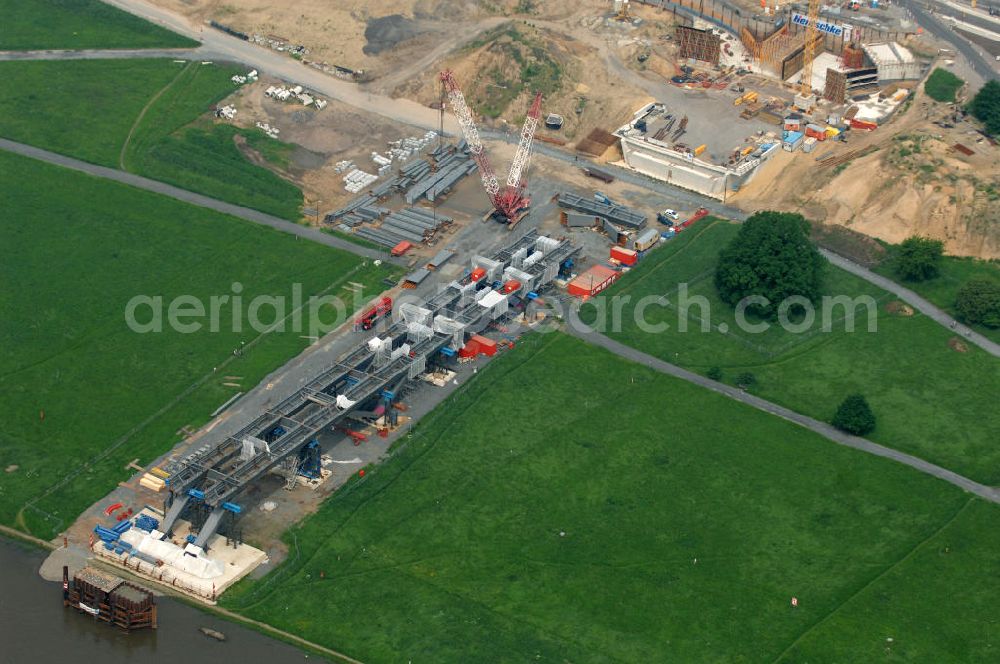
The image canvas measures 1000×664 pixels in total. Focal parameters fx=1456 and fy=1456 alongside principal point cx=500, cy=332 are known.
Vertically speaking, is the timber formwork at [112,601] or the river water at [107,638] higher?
the timber formwork at [112,601]

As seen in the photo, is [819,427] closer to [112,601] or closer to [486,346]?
[486,346]

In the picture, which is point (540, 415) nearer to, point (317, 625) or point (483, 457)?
point (483, 457)

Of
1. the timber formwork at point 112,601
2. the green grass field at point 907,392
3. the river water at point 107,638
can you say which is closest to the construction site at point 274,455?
the river water at point 107,638

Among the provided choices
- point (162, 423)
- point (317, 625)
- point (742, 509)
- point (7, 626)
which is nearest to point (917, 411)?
point (742, 509)

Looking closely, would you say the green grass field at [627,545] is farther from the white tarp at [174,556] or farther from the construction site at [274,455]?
the construction site at [274,455]

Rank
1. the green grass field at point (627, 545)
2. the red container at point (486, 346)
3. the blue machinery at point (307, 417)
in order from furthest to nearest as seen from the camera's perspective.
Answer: the red container at point (486, 346)
the blue machinery at point (307, 417)
the green grass field at point (627, 545)

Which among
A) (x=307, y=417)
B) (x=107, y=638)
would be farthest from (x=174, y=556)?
(x=307, y=417)
